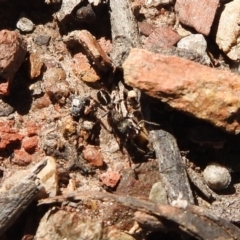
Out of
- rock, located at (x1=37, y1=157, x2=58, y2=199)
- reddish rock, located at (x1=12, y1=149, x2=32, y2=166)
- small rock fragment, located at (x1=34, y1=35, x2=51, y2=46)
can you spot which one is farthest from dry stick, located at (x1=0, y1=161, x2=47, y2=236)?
small rock fragment, located at (x1=34, y1=35, x2=51, y2=46)

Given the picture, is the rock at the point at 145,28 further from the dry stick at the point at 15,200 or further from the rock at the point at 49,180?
the dry stick at the point at 15,200

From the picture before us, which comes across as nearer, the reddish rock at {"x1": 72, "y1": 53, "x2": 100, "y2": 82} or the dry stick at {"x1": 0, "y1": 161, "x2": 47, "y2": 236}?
the dry stick at {"x1": 0, "y1": 161, "x2": 47, "y2": 236}

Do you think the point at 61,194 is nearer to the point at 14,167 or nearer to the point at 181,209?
the point at 14,167

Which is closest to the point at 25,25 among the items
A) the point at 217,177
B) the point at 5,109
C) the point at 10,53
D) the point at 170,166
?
the point at 10,53

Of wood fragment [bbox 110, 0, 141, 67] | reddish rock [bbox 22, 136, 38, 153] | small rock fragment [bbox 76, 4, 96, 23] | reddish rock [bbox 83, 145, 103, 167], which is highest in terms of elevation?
small rock fragment [bbox 76, 4, 96, 23]

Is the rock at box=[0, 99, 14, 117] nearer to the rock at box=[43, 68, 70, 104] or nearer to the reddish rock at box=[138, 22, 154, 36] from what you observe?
the rock at box=[43, 68, 70, 104]

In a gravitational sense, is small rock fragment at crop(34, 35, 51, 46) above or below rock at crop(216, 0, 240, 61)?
above
